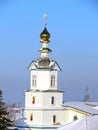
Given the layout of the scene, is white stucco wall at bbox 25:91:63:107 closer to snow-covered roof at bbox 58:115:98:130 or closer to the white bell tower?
the white bell tower

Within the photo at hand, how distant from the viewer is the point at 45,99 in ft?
83.1

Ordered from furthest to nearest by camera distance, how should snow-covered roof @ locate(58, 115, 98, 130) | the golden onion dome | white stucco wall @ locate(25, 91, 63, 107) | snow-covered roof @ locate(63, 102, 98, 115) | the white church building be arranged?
1. the golden onion dome
2. snow-covered roof @ locate(63, 102, 98, 115)
3. white stucco wall @ locate(25, 91, 63, 107)
4. the white church building
5. snow-covered roof @ locate(58, 115, 98, 130)

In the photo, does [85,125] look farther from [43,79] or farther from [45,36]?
[45,36]

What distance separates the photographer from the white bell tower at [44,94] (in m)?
25.0

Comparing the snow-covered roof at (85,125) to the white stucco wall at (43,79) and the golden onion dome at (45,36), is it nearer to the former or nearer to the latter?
the white stucco wall at (43,79)

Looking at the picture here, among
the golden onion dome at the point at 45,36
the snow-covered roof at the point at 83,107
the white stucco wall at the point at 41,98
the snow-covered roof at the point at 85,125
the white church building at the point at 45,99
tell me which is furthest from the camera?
the golden onion dome at the point at 45,36

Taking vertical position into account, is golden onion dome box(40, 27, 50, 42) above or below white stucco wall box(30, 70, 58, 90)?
above

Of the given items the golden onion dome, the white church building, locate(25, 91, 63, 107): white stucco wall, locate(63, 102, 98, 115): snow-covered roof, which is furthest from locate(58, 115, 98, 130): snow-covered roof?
Result: the golden onion dome

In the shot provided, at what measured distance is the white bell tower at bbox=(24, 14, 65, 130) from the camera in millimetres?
Answer: 25000

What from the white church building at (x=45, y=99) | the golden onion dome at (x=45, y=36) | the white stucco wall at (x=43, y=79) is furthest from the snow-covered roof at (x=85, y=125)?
the golden onion dome at (x=45, y=36)

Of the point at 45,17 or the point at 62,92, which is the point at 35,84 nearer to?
the point at 62,92

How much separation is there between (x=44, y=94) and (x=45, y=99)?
0.29 meters

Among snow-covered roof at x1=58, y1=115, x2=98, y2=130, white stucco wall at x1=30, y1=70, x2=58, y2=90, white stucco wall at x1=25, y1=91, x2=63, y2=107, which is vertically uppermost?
white stucco wall at x1=30, y1=70, x2=58, y2=90

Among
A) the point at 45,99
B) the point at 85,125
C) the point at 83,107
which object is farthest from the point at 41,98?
the point at 85,125
